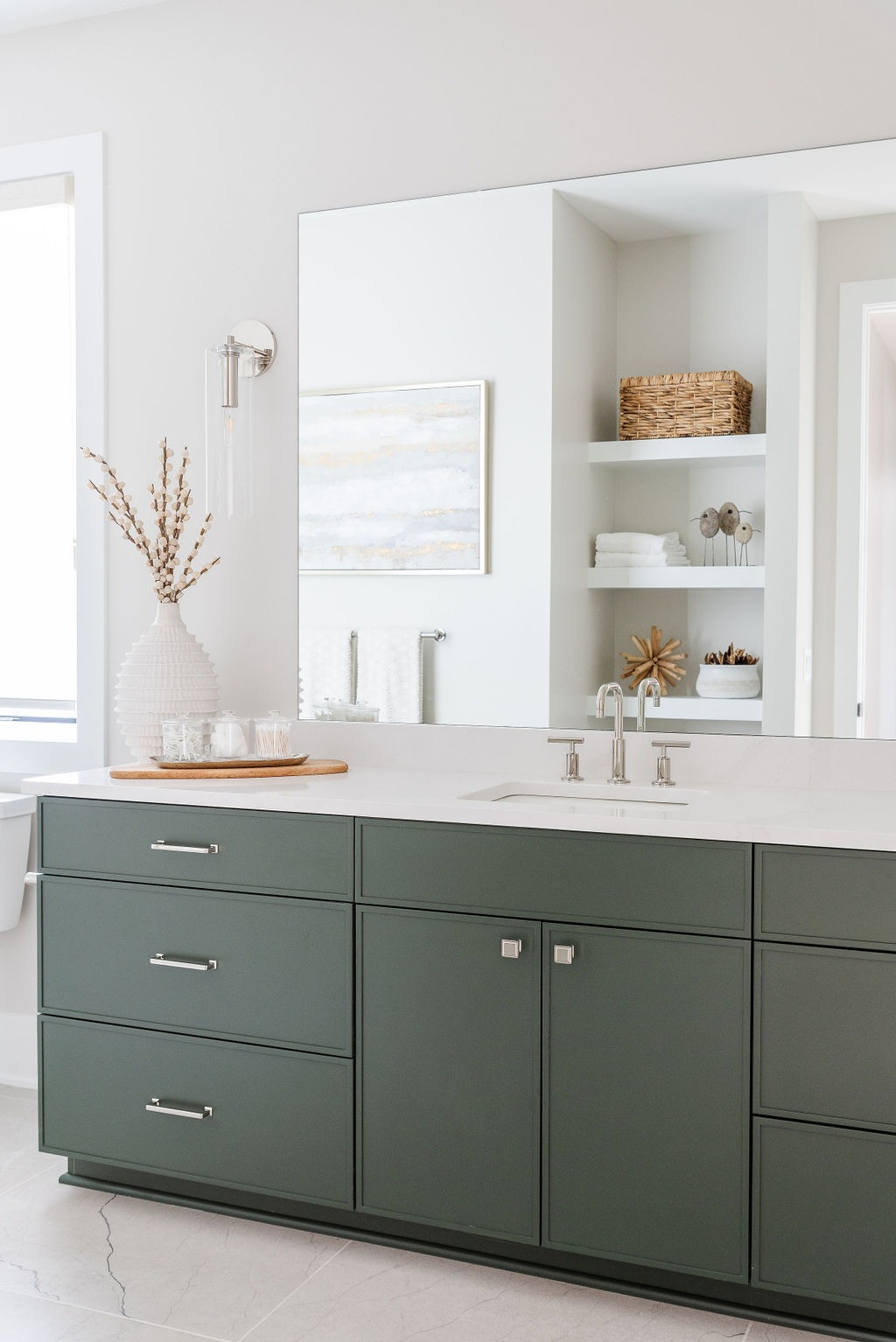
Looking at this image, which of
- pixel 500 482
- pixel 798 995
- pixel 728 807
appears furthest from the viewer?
pixel 500 482

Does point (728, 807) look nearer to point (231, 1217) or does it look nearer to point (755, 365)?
point (755, 365)

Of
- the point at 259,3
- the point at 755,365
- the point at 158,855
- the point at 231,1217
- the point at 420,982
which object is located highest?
the point at 259,3

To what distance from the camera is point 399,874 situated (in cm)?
224

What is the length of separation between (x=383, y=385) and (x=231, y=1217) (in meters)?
1.77

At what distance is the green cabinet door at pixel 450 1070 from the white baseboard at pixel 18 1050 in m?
1.29

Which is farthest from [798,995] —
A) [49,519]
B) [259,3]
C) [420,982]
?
[259,3]

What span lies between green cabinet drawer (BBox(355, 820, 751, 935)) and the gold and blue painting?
29.0 inches

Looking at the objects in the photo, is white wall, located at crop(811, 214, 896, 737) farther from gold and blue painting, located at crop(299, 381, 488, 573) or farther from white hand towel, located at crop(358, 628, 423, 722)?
white hand towel, located at crop(358, 628, 423, 722)

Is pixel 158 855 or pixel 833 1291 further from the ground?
pixel 158 855

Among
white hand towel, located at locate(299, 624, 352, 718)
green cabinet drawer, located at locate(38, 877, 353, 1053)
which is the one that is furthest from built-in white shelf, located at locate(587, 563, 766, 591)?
green cabinet drawer, located at locate(38, 877, 353, 1053)

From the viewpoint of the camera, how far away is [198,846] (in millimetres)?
2402

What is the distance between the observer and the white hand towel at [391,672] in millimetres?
2779

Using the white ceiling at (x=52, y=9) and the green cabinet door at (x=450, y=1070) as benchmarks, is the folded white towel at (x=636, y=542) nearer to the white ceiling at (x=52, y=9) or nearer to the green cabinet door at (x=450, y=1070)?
the green cabinet door at (x=450, y=1070)

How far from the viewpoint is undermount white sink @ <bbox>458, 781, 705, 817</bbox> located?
7.86ft
